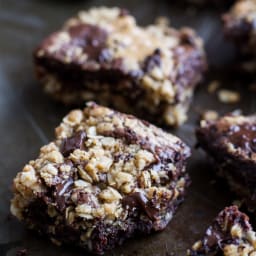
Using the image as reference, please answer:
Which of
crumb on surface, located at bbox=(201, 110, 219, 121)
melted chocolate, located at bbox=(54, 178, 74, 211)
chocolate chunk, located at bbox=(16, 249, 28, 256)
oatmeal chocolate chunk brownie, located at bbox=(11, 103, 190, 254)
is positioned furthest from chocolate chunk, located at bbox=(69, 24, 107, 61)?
chocolate chunk, located at bbox=(16, 249, 28, 256)

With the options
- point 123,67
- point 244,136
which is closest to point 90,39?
point 123,67

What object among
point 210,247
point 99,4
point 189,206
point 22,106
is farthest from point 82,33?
point 210,247

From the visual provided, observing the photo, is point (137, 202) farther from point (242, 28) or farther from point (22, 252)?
point (242, 28)

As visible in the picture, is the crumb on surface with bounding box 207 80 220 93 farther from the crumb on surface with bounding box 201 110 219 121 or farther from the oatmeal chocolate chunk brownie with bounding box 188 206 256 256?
the oatmeal chocolate chunk brownie with bounding box 188 206 256 256

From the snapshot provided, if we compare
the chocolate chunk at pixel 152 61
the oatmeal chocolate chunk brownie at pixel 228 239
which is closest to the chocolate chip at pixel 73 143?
the chocolate chunk at pixel 152 61

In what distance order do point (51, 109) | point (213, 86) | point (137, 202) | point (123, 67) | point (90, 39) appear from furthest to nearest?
point (213, 86), point (51, 109), point (90, 39), point (123, 67), point (137, 202)

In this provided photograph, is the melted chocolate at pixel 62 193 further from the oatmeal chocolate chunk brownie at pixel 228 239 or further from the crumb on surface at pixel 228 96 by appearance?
the crumb on surface at pixel 228 96

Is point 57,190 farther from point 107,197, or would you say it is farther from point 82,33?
point 82,33
